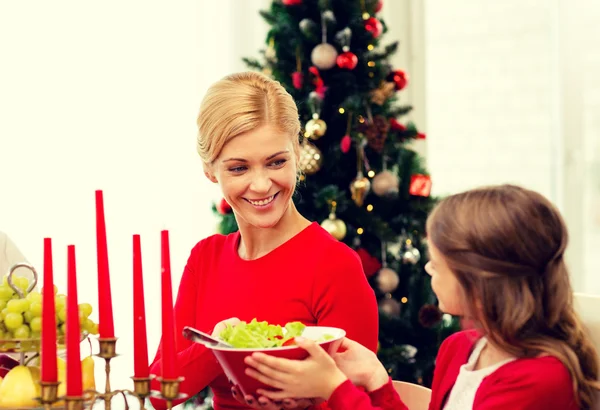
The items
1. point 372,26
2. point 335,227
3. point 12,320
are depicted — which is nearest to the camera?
point 12,320

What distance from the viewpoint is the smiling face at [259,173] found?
1.74 metres

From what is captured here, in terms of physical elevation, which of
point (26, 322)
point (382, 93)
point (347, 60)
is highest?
point (347, 60)

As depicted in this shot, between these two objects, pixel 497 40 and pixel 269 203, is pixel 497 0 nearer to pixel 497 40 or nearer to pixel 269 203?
pixel 497 40

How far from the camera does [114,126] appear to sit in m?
3.42

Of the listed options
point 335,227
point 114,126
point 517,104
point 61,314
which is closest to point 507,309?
point 61,314

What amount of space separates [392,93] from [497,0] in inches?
66.7

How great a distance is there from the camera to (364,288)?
5.84 feet

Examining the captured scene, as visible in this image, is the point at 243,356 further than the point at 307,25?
No

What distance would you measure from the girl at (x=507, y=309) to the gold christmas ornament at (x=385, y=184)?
1661mm

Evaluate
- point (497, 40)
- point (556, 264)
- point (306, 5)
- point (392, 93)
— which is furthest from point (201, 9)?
point (556, 264)

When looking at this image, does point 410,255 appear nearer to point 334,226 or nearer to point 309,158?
point 334,226

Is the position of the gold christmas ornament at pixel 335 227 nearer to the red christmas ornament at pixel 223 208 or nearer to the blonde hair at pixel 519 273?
the red christmas ornament at pixel 223 208

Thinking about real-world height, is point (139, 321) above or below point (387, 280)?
above

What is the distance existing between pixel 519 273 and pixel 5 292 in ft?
2.72
